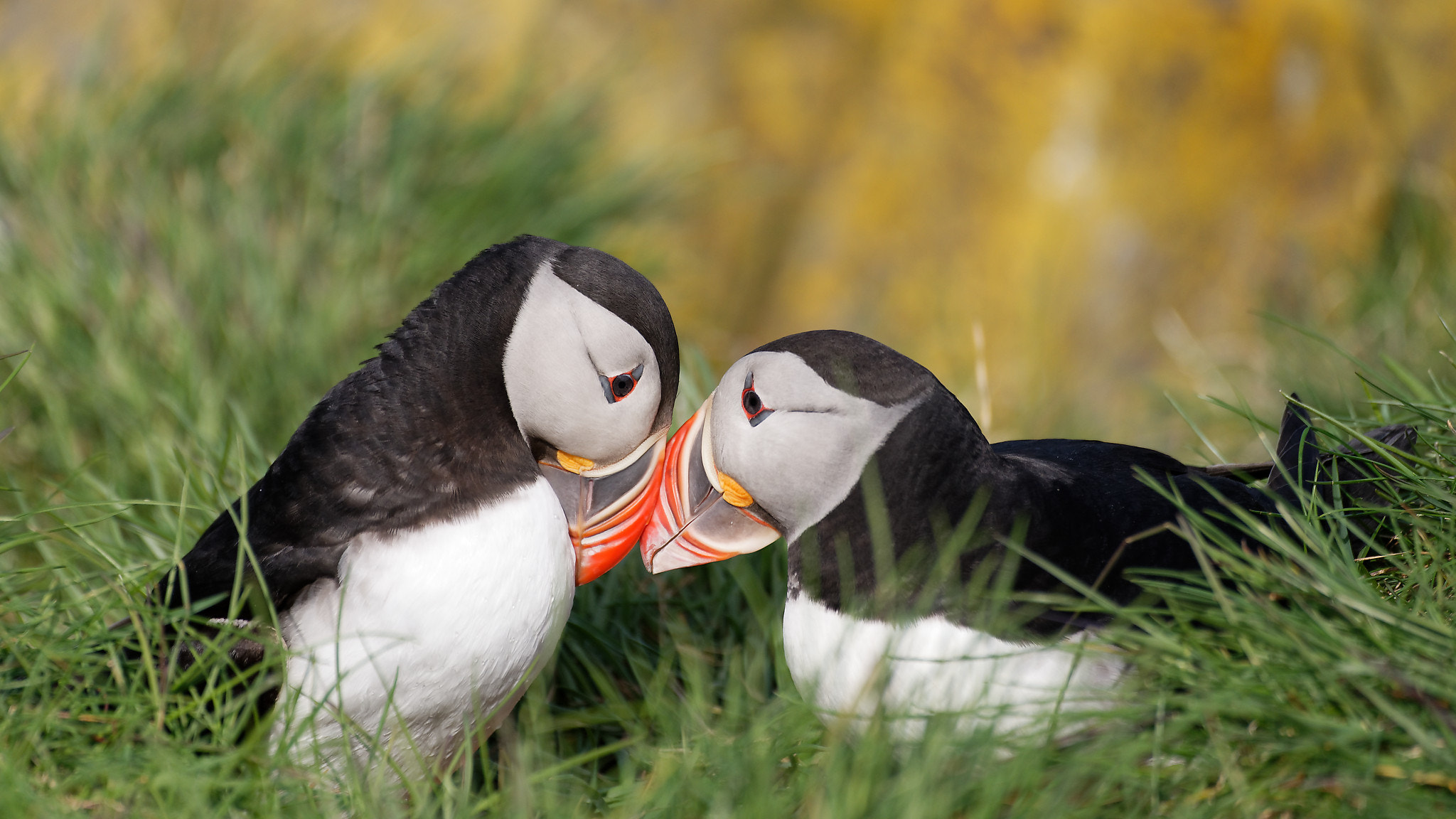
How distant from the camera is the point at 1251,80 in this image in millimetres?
5191

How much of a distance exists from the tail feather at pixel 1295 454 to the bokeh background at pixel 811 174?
73.7 inches

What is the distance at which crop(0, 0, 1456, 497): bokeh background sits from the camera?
4699 millimetres

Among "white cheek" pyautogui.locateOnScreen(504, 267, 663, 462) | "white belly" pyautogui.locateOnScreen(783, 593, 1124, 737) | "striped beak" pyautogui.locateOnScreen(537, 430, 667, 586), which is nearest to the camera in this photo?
"white belly" pyautogui.locateOnScreen(783, 593, 1124, 737)

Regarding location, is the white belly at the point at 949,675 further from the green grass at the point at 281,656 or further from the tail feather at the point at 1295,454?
the tail feather at the point at 1295,454

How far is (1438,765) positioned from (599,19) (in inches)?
217

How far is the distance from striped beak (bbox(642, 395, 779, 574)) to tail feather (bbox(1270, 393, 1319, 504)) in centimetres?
112

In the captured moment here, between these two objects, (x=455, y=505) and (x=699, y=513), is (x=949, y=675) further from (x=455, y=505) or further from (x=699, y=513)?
(x=455, y=505)

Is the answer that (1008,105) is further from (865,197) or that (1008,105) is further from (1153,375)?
(1153,375)

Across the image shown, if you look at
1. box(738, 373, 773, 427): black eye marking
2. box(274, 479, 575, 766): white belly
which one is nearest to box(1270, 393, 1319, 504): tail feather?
box(738, 373, 773, 427): black eye marking

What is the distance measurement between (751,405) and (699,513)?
0.31 m

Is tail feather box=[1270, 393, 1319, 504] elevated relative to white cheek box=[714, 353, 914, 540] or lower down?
lower down

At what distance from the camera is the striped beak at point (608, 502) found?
8.41 feet

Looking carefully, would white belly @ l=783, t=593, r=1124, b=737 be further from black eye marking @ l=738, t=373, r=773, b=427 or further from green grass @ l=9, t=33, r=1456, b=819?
black eye marking @ l=738, t=373, r=773, b=427

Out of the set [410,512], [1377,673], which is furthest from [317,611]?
[1377,673]
